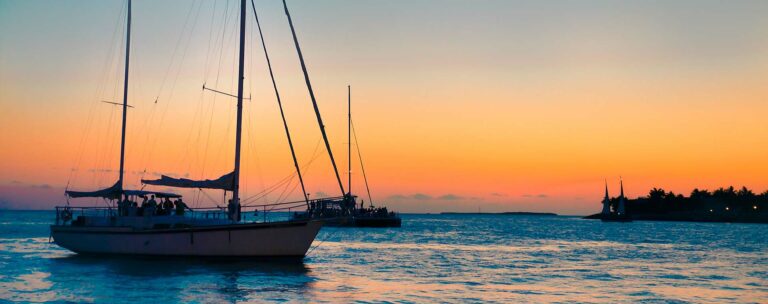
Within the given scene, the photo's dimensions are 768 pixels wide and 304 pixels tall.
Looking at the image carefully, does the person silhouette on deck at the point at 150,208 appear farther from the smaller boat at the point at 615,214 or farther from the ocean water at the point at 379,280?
the smaller boat at the point at 615,214

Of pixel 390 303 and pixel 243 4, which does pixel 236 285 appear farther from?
pixel 243 4

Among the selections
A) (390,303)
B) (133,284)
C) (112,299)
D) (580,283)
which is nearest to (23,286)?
(133,284)

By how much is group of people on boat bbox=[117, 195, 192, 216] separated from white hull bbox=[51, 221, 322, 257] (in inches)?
55.9

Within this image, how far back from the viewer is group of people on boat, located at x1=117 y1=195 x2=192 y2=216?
110 ft

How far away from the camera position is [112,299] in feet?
71.8

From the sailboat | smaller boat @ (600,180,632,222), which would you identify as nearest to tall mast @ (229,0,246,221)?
the sailboat

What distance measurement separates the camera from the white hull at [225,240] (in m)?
30.5

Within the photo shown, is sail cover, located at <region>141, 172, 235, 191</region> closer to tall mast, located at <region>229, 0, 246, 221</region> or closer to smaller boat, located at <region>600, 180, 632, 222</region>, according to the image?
tall mast, located at <region>229, 0, 246, 221</region>

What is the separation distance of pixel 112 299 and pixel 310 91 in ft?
43.0

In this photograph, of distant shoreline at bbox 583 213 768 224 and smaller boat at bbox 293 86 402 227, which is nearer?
smaller boat at bbox 293 86 402 227

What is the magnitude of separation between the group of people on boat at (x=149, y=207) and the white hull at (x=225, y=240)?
1.42 m

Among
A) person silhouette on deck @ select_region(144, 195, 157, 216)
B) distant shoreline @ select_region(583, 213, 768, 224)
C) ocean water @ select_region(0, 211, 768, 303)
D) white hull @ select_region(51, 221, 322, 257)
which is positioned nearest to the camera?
ocean water @ select_region(0, 211, 768, 303)

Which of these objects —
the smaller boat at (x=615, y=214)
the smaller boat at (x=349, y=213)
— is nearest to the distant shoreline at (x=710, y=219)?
the smaller boat at (x=615, y=214)

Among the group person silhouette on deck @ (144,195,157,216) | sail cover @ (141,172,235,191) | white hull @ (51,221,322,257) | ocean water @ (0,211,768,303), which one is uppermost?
sail cover @ (141,172,235,191)
